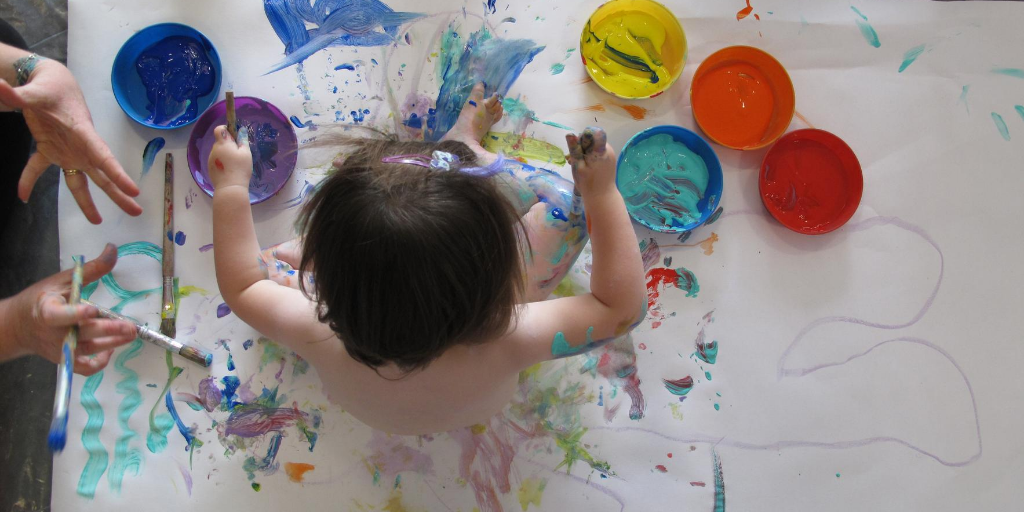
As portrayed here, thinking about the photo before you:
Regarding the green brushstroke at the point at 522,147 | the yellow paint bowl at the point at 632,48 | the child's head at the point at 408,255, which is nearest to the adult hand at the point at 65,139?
the child's head at the point at 408,255

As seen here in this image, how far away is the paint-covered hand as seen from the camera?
0.88 meters

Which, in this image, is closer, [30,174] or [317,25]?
[30,174]

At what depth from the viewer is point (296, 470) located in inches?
45.4

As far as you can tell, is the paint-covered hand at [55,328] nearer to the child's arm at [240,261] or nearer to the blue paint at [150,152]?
the child's arm at [240,261]

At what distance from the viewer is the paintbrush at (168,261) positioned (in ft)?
3.76

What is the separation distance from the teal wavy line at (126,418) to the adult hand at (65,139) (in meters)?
0.28

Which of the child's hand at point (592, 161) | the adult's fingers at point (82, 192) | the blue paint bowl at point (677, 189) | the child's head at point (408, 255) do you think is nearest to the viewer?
the child's head at point (408, 255)

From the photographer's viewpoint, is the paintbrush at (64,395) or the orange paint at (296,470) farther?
the orange paint at (296,470)

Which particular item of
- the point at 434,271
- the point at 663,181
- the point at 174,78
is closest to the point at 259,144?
the point at 174,78

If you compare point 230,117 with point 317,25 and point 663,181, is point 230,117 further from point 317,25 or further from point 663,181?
point 663,181

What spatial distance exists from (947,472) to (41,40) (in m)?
2.05

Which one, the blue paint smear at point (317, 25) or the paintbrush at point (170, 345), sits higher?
the blue paint smear at point (317, 25)

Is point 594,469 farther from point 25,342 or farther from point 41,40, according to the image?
point 41,40

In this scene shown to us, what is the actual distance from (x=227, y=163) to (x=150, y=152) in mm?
362
